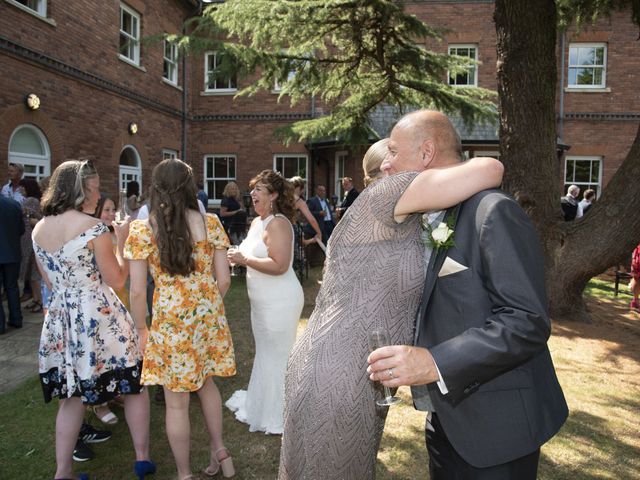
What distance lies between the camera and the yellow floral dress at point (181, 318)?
295 centimetres

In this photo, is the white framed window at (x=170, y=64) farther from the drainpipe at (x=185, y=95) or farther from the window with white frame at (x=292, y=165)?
the window with white frame at (x=292, y=165)

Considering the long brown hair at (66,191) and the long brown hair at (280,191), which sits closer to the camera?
the long brown hair at (66,191)

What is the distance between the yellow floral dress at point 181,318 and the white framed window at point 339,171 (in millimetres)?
14785

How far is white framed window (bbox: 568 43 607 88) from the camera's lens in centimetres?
1745

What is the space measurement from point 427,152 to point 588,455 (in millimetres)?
3075

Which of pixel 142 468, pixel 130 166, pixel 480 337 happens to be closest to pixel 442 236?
pixel 480 337

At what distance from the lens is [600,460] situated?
350 cm

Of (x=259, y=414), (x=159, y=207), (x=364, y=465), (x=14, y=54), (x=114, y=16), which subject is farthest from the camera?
(x=114, y=16)

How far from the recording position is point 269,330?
12.9ft

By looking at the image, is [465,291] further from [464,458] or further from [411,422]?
[411,422]

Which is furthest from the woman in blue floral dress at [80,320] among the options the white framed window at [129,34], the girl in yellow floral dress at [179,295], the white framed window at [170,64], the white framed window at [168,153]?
the white framed window at [170,64]

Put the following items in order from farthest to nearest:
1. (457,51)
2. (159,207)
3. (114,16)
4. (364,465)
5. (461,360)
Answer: (457,51), (114,16), (159,207), (364,465), (461,360)

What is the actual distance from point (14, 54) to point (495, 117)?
9.70m

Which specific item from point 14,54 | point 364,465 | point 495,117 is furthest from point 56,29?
point 364,465
